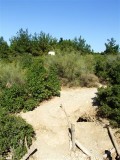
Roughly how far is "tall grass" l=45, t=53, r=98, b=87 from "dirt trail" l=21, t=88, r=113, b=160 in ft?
5.53

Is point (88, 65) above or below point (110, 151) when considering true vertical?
above

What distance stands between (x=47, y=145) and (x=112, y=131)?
2790 millimetres

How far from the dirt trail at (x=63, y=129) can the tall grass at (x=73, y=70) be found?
66.3 inches

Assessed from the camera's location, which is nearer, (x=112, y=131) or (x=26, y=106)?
(x=112, y=131)

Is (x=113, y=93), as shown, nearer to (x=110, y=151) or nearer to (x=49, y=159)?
(x=110, y=151)

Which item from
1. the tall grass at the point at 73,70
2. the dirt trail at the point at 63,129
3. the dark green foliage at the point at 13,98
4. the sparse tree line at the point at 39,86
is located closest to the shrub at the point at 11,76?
the sparse tree line at the point at 39,86

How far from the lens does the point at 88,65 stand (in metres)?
21.0

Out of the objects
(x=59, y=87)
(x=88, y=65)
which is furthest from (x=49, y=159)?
(x=88, y=65)

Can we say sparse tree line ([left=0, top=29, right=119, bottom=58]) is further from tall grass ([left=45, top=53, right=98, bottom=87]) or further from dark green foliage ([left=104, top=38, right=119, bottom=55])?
tall grass ([left=45, top=53, right=98, bottom=87])

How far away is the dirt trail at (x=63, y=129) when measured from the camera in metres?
12.3

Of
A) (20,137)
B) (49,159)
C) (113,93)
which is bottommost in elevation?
(49,159)

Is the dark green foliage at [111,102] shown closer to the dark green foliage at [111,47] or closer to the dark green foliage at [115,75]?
the dark green foliage at [115,75]

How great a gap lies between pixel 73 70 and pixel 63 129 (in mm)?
6740

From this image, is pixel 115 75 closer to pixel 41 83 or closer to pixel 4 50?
pixel 41 83
